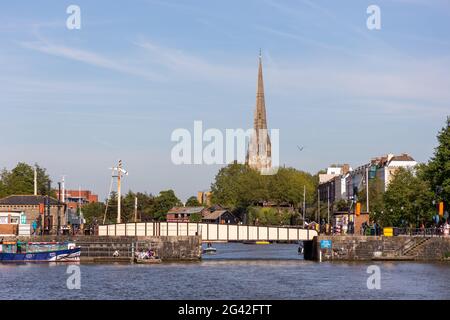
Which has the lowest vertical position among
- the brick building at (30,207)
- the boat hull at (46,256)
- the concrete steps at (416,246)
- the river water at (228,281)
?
the river water at (228,281)

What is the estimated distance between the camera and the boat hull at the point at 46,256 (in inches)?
4429

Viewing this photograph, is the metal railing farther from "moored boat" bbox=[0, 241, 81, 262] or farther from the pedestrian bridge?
"moored boat" bbox=[0, 241, 81, 262]

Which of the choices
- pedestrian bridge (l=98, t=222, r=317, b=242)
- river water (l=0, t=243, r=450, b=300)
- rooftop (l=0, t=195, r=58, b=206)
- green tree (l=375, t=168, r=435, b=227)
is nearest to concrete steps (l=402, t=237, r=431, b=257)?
river water (l=0, t=243, r=450, b=300)

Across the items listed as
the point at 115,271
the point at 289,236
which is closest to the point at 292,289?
the point at 115,271

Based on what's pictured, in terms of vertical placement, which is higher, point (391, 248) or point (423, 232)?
point (423, 232)

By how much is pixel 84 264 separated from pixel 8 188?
89520 millimetres

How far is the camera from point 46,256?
112938mm

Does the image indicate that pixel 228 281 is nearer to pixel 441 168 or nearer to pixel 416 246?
pixel 416 246

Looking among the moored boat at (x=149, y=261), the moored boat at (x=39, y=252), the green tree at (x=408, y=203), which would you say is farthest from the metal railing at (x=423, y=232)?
the moored boat at (x=39, y=252)

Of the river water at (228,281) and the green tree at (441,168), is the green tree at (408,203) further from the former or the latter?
the river water at (228,281)

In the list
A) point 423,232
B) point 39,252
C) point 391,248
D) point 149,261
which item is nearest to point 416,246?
point 391,248

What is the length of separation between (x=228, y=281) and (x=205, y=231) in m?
38.3

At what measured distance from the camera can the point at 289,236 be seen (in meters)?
123
